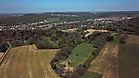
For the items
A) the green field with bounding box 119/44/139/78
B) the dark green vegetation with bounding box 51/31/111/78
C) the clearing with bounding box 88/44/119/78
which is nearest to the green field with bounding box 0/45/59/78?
the dark green vegetation with bounding box 51/31/111/78

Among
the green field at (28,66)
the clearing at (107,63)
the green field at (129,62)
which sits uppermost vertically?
the green field at (129,62)

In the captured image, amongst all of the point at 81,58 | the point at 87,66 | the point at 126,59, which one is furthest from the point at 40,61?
the point at 126,59

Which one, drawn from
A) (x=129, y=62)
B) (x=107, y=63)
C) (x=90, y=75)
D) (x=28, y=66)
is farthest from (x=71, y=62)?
(x=129, y=62)

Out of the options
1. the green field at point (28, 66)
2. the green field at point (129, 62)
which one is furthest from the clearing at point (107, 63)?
the green field at point (28, 66)

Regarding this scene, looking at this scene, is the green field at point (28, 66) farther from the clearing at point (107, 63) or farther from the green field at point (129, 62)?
the green field at point (129, 62)

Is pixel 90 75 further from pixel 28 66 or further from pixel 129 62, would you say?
pixel 28 66

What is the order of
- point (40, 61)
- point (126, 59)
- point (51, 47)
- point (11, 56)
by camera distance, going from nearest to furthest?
point (126, 59), point (40, 61), point (11, 56), point (51, 47)

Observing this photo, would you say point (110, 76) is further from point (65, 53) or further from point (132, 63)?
point (65, 53)
